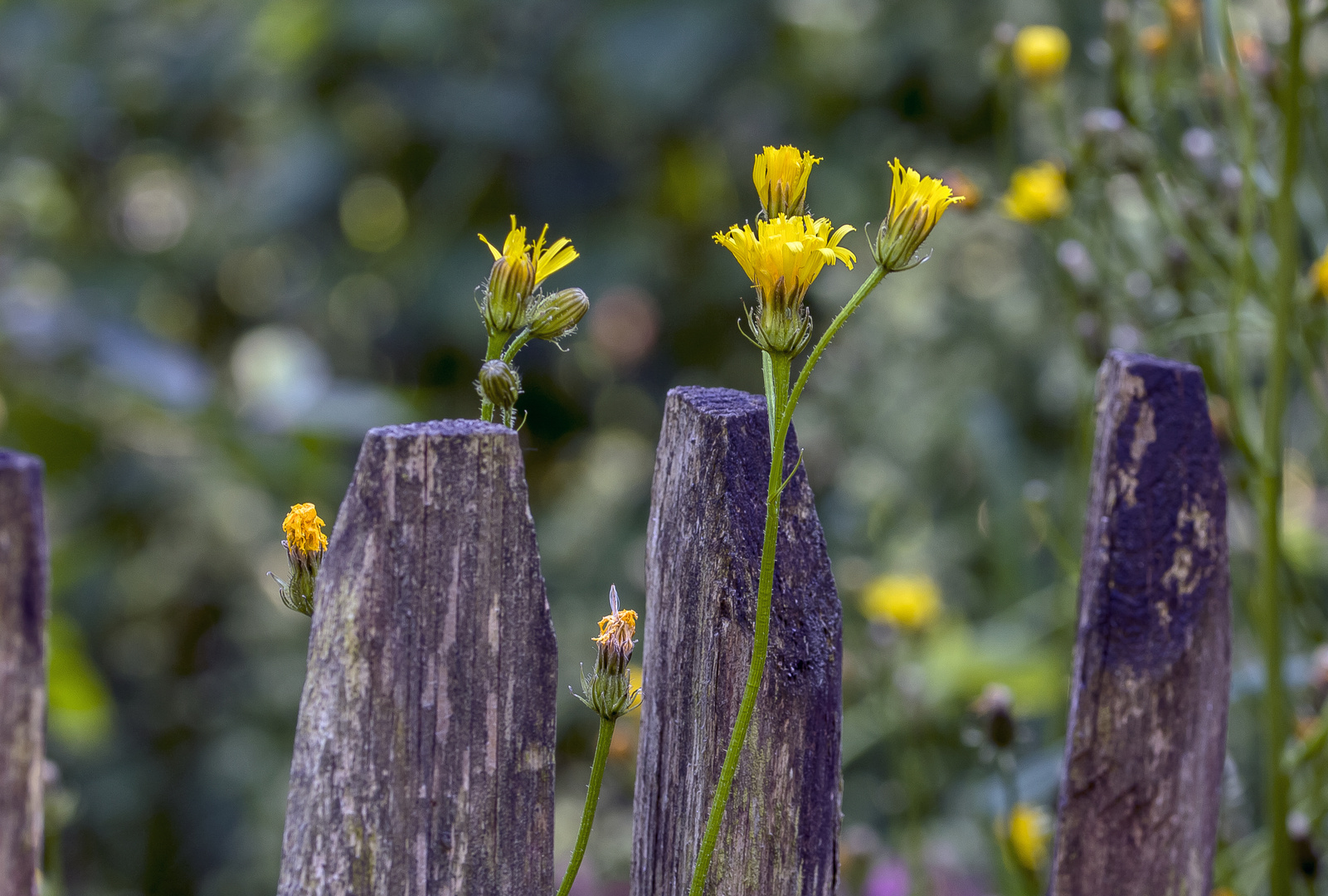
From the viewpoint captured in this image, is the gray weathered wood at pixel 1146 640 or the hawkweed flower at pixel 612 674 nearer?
the hawkweed flower at pixel 612 674

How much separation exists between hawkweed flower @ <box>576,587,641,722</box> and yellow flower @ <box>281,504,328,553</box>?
0.40 ft

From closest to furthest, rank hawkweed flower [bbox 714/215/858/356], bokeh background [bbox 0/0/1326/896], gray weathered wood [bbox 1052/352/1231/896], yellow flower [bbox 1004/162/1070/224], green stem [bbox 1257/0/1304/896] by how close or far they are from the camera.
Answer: hawkweed flower [bbox 714/215/858/356]
gray weathered wood [bbox 1052/352/1231/896]
green stem [bbox 1257/0/1304/896]
yellow flower [bbox 1004/162/1070/224]
bokeh background [bbox 0/0/1326/896]

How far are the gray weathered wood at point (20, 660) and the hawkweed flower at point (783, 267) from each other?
27cm

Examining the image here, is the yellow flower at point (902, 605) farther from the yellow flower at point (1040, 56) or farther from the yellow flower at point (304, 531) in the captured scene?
the yellow flower at point (304, 531)

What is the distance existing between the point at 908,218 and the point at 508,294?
146 mm

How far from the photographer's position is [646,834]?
1.62ft

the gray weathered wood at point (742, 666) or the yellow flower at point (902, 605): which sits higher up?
the yellow flower at point (902, 605)

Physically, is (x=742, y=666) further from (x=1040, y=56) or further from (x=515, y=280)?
(x=1040, y=56)

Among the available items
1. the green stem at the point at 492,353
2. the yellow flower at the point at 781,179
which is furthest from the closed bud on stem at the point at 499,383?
the yellow flower at the point at 781,179

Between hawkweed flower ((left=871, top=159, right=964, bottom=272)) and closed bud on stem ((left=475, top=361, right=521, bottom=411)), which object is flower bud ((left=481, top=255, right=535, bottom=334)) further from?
hawkweed flower ((left=871, top=159, right=964, bottom=272))

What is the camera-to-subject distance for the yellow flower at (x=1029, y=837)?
705 millimetres

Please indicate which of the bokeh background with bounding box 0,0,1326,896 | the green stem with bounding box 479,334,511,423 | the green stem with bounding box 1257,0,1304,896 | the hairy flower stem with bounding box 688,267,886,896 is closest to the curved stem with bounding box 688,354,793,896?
the hairy flower stem with bounding box 688,267,886,896

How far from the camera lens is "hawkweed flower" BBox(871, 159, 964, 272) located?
0.39 metres

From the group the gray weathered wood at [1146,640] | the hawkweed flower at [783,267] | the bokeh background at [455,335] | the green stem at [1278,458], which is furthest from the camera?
the bokeh background at [455,335]
